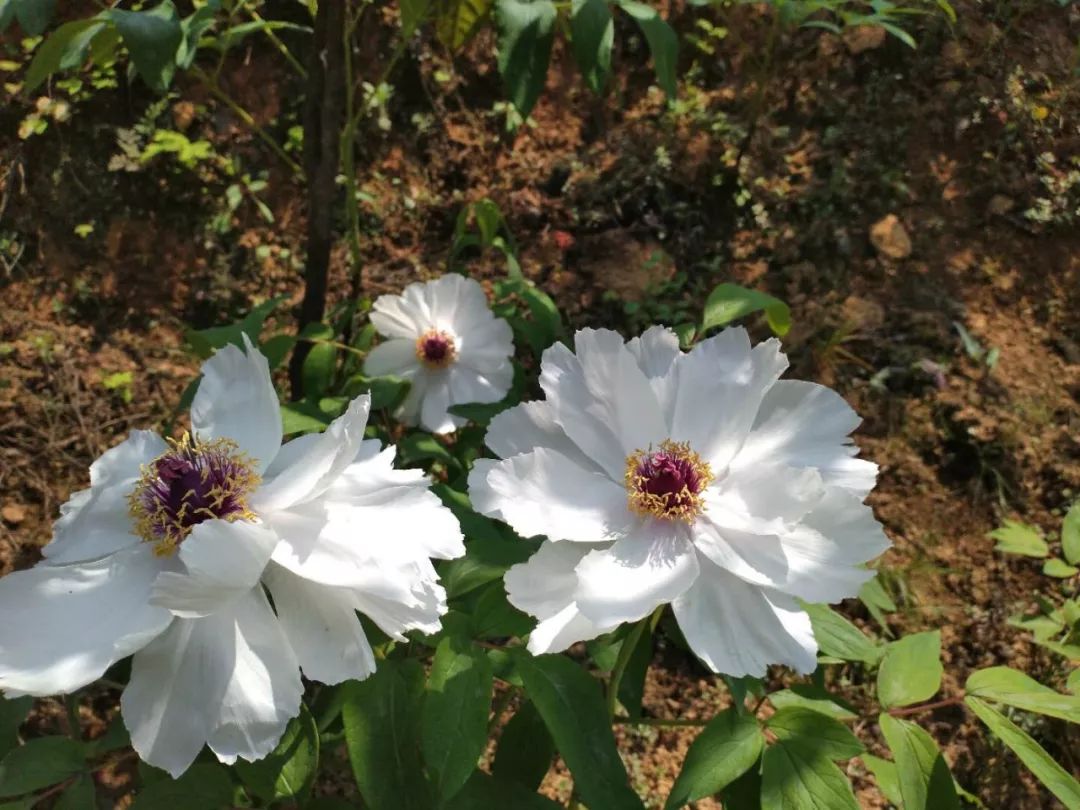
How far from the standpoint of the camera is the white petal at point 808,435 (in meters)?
1.12

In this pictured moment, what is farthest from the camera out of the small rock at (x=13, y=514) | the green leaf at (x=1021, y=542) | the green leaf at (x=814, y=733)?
the small rock at (x=13, y=514)

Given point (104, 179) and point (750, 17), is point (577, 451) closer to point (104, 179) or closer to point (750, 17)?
point (104, 179)

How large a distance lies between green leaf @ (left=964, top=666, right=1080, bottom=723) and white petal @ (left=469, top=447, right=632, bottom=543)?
57cm

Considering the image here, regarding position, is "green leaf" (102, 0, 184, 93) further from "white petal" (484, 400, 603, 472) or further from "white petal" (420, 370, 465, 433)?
"white petal" (420, 370, 465, 433)

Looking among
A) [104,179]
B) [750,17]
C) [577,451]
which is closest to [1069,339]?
[750,17]

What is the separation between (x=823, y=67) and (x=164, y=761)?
3096mm

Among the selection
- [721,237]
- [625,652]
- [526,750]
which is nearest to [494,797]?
[526,750]

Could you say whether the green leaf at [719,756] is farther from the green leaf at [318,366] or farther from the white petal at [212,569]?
the green leaf at [318,366]

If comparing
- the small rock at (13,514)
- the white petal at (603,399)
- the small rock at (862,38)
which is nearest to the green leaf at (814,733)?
the white petal at (603,399)

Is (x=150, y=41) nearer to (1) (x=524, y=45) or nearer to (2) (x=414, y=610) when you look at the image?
(1) (x=524, y=45)

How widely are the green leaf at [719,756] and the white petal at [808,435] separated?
0.33 meters

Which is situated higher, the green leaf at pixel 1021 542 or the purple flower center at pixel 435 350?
the purple flower center at pixel 435 350

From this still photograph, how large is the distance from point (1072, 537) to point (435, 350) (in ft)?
4.49

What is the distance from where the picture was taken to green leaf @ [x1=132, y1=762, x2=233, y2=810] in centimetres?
103
